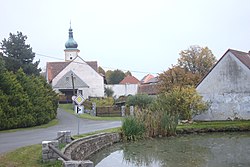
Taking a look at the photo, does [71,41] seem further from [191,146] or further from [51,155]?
[51,155]

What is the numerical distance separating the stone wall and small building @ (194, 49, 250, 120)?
50.9 ft

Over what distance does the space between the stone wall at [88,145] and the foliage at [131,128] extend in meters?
0.64

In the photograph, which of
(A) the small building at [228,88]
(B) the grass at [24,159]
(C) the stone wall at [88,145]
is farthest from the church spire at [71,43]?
(B) the grass at [24,159]

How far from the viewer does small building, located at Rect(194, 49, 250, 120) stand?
3456cm

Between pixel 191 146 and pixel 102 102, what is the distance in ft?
104

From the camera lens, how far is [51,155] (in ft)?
39.1

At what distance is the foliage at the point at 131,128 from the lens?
2389 cm

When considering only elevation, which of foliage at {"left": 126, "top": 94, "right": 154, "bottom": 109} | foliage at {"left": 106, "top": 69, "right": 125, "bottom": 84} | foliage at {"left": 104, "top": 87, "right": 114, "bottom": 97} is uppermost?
foliage at {"left": 106, "top": 69, "right": 125, "bottom": 84}

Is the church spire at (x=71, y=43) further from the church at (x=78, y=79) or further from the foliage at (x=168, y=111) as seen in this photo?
the foliage at (x=168, y=111)

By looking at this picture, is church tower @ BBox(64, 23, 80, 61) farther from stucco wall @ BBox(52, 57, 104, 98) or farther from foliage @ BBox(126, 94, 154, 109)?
foliage @ BBox(126, 94, 154, 109)

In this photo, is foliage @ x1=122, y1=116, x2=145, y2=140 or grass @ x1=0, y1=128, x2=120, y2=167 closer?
grass @ x1=0, y1=128, x2=120, y2=167

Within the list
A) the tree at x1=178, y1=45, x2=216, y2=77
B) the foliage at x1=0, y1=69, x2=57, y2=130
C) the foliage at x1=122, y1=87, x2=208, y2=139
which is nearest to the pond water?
the foliage at x1=122, y1=87, x2=208, y2=139

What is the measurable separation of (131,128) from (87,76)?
43588 mm

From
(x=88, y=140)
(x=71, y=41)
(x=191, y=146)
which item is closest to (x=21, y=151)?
(x=88, y=140)
